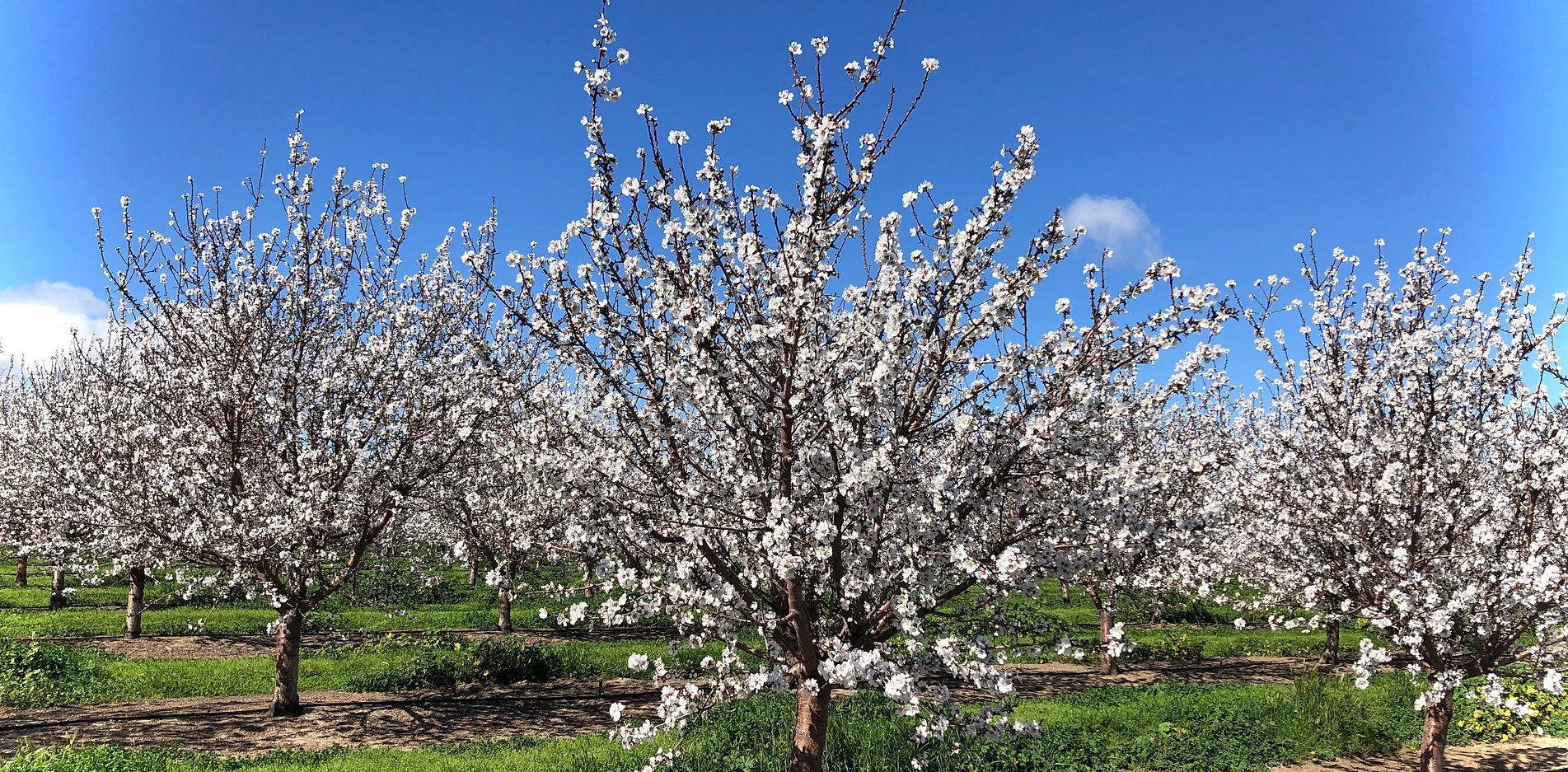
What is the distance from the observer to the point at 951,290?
221 inches

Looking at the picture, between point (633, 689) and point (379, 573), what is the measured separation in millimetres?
4641

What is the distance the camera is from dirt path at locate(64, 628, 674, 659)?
1598 cm

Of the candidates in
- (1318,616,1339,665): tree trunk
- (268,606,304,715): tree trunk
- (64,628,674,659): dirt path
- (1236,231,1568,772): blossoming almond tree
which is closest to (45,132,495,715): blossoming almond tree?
(268,606,304,715): tree trunk

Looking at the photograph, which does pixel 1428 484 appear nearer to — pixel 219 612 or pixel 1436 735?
pixel 1436 735

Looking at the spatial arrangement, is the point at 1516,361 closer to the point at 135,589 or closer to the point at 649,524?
the point at 649,524

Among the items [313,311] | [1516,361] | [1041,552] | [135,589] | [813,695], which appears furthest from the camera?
[135,589]

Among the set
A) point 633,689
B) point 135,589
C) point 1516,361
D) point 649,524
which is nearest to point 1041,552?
point 649,524

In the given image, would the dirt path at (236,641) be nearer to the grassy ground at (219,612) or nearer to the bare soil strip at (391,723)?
the grassy ground at (219,612)

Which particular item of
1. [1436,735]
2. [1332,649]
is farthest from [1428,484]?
[1332,649]

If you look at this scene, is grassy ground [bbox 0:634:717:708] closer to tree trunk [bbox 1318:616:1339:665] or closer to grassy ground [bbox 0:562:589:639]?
grassy ground [bbox 0:562:589:639]

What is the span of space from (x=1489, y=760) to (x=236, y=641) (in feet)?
74.7

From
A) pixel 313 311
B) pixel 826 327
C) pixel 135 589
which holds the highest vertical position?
pixel 313 311

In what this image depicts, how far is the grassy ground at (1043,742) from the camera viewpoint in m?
8.67

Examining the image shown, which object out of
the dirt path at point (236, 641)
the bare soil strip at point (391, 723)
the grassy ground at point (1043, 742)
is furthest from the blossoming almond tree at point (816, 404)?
the dirt path at point (236, 641)
